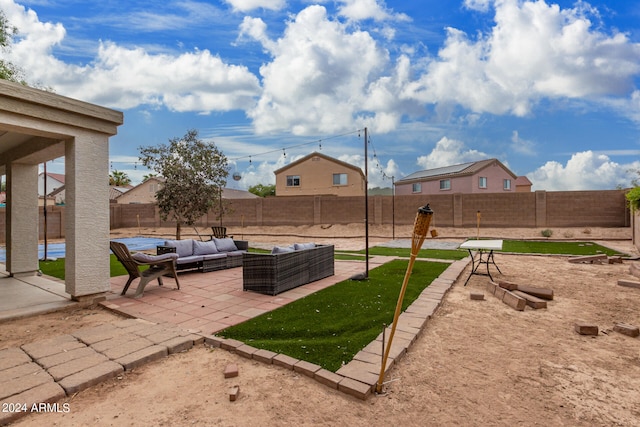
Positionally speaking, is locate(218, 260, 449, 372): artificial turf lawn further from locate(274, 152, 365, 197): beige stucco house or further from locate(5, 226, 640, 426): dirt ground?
locate(274, 152, 365, 197): beige stucco house

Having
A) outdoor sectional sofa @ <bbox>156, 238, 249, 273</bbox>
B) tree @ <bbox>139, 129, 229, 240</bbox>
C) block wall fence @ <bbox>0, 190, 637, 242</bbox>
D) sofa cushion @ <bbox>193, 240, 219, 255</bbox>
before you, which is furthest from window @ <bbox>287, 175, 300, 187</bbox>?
sofa cushion @ <bbox>193, 240, 219, 255</bbox>

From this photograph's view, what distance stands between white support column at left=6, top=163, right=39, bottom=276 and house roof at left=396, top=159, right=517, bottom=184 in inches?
1098

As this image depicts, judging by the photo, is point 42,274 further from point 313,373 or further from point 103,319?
point 313,373

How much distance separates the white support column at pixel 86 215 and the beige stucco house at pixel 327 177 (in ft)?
83.4

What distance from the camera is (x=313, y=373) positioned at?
2.79 meters

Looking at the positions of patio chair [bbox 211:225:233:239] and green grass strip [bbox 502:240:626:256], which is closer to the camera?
green grass strip [bbox 502:240:626:256]

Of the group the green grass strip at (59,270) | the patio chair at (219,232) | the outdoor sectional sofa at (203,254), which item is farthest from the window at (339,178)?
the green grass strip at (59,270)

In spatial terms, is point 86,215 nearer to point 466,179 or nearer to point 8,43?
point 8,43

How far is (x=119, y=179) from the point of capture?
46000mm

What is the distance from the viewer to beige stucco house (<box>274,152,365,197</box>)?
1184 inches

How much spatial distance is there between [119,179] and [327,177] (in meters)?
32.5

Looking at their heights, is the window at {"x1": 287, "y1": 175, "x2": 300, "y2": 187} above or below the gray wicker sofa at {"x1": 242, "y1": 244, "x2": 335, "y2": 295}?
above

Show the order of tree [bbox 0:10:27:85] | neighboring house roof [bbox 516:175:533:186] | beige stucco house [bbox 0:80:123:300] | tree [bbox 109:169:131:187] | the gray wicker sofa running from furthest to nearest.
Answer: tree [bbox 109:169:131:187] → neighboring house roof [bbox 516:175:533:186] → tree [bbox 0:10:27:85] → the gray wicker sofa → beige stucco house [bbox 0:80:123:300]

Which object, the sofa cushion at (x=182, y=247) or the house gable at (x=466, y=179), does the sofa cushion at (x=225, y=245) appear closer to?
the sofa cushion at (x=182, y=247)
